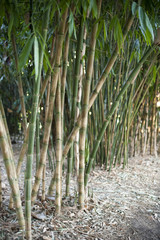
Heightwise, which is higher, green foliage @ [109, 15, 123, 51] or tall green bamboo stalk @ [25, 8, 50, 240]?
green foliage @ [109, 15, 123, 51]

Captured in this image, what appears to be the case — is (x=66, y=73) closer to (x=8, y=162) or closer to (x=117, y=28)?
(x=117, y=28)

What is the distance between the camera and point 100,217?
1266 millimetres

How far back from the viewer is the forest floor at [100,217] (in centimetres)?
108

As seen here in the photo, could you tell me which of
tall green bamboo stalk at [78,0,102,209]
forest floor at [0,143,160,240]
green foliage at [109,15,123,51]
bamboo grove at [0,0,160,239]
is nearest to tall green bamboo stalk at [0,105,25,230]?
bamboo grove at [0,0,160,239]

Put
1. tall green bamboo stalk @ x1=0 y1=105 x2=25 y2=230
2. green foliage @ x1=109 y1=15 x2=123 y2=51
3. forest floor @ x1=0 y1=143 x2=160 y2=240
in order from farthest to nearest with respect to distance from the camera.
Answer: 1. forest floor @ x1=0 y1=143 x2=160 y2=240
2. green foliage @ x1=109 y1=15 x2=123 y2=51
3. tall green bamboo stalk @ x1=0 y1=105 x2=25 y2=230

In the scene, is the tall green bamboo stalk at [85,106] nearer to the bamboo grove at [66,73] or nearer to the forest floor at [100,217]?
the bamboo grove at [66,73]

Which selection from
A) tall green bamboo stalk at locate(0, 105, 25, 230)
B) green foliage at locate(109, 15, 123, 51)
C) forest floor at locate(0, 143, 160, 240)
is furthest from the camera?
forest floor at locate(0, 143, 160, 240)

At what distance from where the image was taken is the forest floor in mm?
1078

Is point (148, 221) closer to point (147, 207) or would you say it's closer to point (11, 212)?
point (147, 207)

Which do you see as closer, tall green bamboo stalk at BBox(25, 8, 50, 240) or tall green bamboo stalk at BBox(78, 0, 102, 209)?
tall green bamboo stalk at BBox(25, 8, 50, 240)

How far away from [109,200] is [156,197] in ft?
1.31

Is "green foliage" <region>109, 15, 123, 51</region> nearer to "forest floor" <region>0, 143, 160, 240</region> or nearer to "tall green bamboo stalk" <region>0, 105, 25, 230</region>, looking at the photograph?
"tall green bamboo stalk" <region>0, 105, 25, 230</region>

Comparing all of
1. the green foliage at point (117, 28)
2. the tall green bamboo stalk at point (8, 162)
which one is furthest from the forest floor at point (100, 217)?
the green foliage at point (117, 28)

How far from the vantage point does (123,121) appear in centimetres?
233
